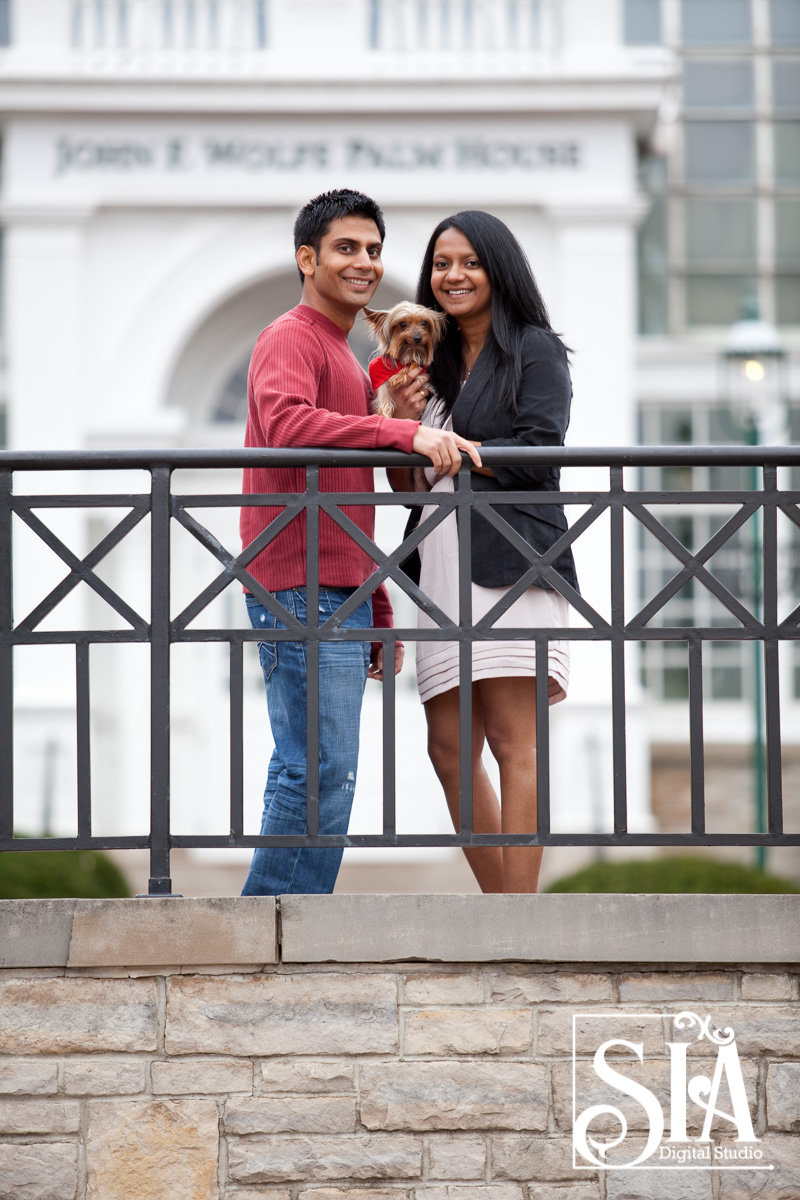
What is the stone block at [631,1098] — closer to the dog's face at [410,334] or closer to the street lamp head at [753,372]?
the dog's face at [410,334]

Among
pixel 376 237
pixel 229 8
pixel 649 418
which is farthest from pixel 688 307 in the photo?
pixel 376 237

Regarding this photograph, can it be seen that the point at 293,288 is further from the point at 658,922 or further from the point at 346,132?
the point at 658,922

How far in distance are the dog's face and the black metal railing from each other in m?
0.35

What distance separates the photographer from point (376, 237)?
396 cm

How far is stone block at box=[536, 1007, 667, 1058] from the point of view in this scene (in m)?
3.61

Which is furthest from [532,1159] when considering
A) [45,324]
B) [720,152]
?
[720,152]

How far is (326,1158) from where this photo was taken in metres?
3.59

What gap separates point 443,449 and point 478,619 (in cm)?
51

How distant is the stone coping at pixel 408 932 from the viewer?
3592mm

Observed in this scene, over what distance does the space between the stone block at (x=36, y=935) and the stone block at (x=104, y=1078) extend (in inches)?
9.9

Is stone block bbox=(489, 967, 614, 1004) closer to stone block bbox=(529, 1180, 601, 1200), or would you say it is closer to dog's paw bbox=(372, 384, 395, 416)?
stone block bbox=(529, 1180, 601, 1200)

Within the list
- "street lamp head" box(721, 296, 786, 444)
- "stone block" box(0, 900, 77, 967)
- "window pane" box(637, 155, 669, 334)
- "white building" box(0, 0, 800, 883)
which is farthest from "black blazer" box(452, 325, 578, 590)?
"window pane" box(637, 155, 669, 334)

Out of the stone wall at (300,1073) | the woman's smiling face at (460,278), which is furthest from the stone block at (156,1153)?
the woman's smiling face at (460,278)

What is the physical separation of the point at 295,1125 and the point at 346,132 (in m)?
8.96
